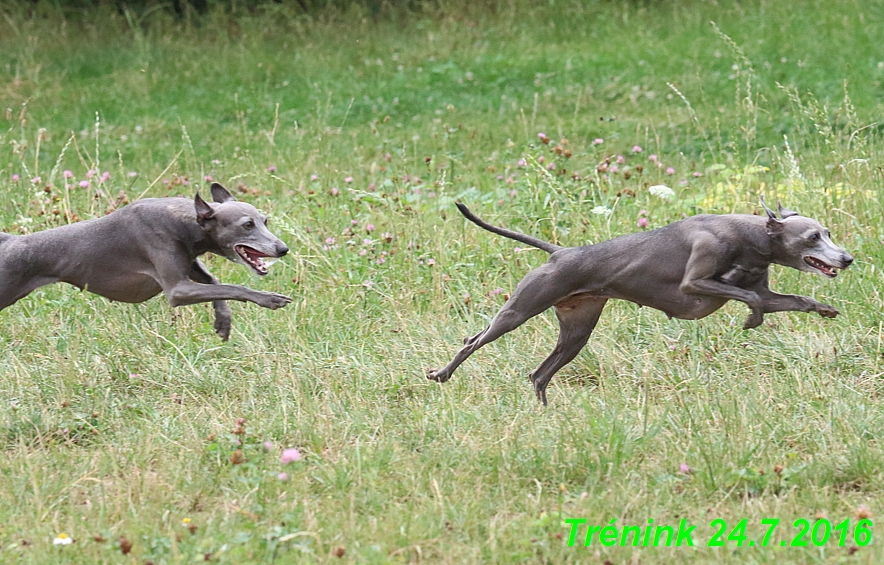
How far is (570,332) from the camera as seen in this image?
5.51 meters

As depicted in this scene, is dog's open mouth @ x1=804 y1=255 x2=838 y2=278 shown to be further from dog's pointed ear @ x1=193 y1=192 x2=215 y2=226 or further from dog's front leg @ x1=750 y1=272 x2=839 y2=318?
dog's pointed ear @ x1=193 y1=192 x2=215 y2=226

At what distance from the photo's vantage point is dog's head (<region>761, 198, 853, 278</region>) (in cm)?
476

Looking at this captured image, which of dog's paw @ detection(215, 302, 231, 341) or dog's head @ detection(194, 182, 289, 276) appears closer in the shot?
dog's head @ detection(194, 182, 289, 276)

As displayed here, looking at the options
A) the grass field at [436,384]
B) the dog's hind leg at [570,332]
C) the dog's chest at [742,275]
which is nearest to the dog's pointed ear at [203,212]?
the grass field at [436,384]

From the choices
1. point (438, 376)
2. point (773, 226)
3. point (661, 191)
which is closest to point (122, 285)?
point (438, 376)

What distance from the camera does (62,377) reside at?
19.1ft

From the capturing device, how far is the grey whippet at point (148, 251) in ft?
16.9

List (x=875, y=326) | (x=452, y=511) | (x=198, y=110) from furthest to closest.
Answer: (x=198, y=110), (x=875, y=326), (x=452, y=511)

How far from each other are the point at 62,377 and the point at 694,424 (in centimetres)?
316

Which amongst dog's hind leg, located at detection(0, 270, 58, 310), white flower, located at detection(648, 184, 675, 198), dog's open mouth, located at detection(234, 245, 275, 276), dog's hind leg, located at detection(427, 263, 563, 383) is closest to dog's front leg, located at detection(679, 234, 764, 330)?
dog's hind leg, located at detection(427, 263, 563, 383)

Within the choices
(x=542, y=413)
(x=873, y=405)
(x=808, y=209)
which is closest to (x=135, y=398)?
(x=542, y=413)

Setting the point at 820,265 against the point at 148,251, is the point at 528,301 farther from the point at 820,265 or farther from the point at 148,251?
the point at 148,251

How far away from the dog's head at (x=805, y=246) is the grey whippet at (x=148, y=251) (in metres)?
2.16

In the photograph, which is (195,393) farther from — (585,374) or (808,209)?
(808,209)
